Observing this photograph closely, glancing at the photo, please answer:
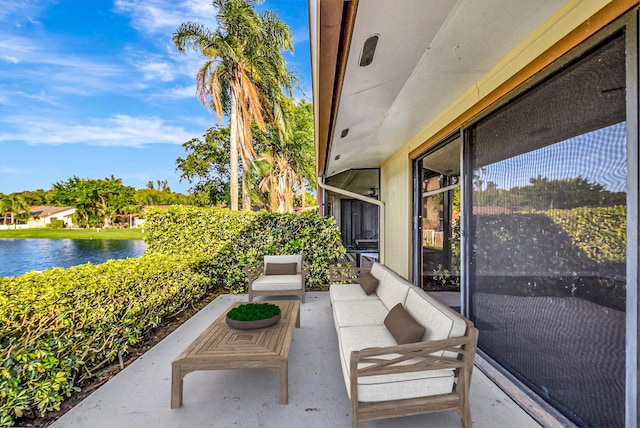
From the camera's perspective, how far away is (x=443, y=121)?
3826 mm

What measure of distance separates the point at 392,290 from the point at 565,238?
1688 millimetres

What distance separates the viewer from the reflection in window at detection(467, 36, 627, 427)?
161 cm

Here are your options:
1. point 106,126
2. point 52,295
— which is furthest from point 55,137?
point 52,295

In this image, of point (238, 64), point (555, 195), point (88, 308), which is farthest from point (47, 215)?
point (555, 195)

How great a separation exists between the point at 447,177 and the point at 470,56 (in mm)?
2641

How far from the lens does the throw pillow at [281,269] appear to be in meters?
5.46

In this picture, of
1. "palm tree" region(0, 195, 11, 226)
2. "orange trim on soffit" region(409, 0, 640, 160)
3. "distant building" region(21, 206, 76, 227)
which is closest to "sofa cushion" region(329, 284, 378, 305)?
"orange trim on soffit" region(409, 0, 640, 160)

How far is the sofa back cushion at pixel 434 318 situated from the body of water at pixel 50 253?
4168 millimetres

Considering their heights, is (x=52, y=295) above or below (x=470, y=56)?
below

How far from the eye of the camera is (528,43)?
226 cm

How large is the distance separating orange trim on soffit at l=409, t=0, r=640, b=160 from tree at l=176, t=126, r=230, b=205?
632 inches

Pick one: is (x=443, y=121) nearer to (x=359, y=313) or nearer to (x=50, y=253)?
(x=359, y=313)

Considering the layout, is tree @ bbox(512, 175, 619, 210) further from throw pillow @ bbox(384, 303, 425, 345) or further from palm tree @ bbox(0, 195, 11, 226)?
palm tree @ bbox(0, 195, 11, 226)

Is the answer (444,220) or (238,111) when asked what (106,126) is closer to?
(238,111)
